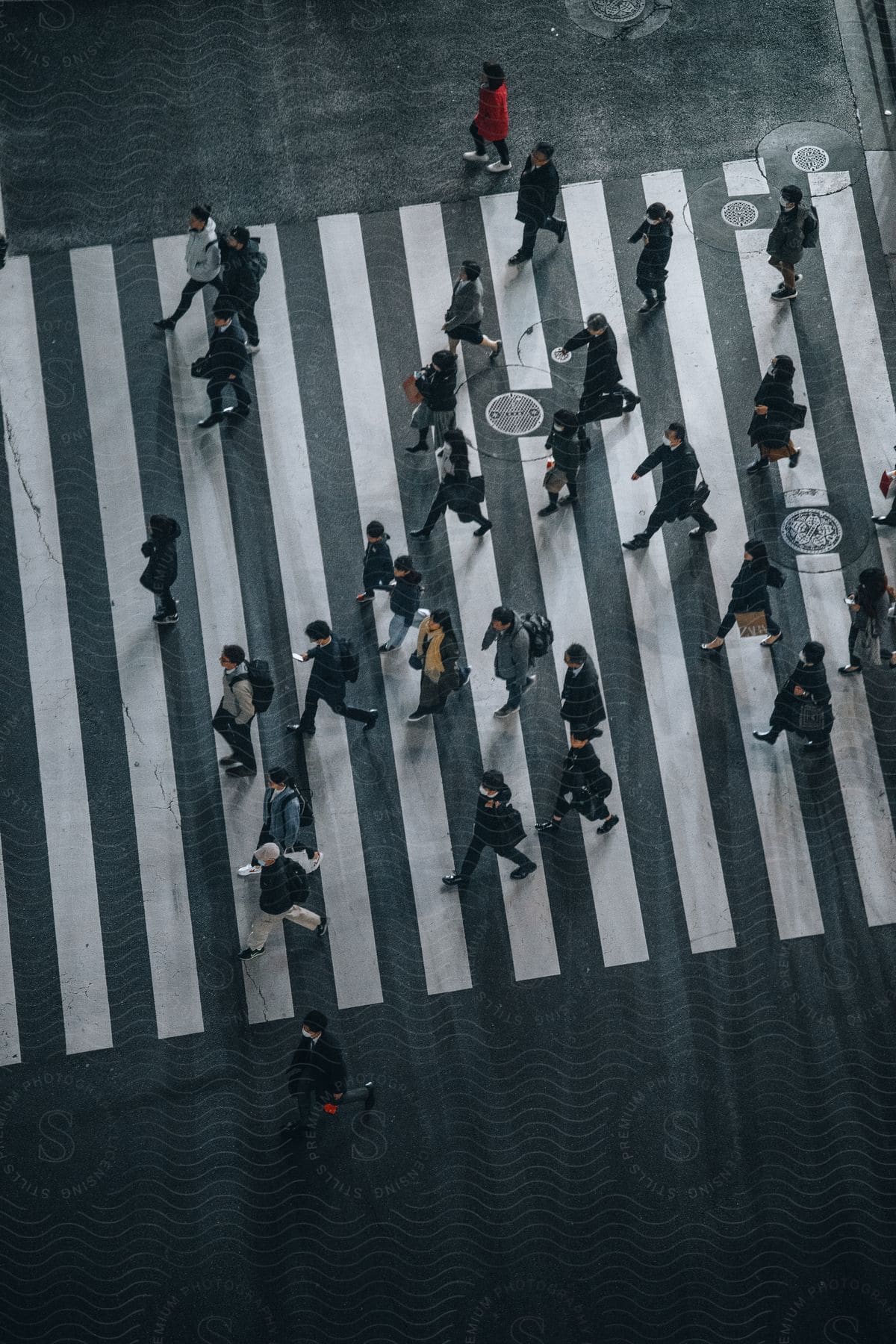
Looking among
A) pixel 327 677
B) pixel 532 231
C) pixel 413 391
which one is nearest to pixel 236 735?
pixel 327 677

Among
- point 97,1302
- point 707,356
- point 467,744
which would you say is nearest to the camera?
point 97,1302

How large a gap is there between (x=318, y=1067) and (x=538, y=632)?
3990 millimetres

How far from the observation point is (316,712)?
13.3 meters

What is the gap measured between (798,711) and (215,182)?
8.03 meters

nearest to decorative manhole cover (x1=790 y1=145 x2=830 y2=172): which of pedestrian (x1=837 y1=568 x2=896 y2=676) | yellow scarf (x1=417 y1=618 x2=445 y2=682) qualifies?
pedestrian (x1=837 y1=568 x2=896 y2=676)

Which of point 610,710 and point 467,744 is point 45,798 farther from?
point 610,710

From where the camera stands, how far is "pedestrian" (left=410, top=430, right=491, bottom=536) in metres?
13.4

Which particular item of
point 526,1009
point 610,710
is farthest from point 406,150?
point 526,1009

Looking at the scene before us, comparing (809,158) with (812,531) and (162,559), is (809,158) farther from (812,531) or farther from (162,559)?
(162,559)

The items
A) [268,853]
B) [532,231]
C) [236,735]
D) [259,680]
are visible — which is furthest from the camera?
[532,231]

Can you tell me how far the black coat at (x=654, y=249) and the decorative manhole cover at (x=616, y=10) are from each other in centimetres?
303

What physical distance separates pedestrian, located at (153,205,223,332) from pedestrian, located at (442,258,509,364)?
221cm

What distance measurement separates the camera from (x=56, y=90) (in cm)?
1577

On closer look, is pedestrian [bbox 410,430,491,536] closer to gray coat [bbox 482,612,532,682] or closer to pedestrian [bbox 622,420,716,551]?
gray coat [bbox 482,612,532,682]
